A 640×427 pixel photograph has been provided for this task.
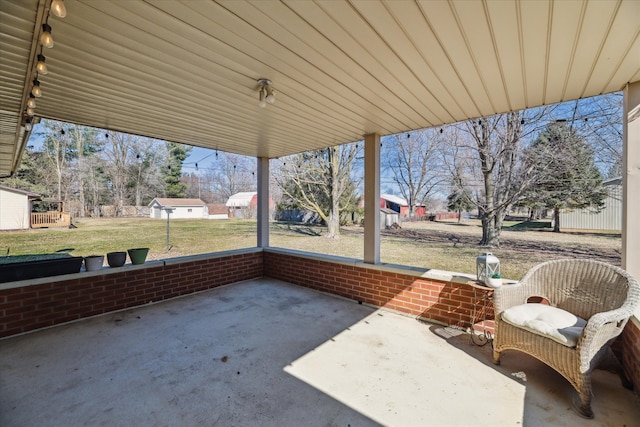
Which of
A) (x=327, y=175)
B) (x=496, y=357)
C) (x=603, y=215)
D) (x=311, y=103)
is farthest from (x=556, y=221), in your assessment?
(x=311, y=103)

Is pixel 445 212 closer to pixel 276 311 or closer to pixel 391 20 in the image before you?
pixel 276 311

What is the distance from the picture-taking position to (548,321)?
1961 mm

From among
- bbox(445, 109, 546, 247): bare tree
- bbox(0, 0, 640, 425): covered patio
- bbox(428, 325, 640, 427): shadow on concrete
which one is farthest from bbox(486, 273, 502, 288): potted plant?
bbox(445, 109, 546, 247): bare tree

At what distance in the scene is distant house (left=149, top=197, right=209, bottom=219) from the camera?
6832mm

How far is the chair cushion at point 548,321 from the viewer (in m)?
1.79

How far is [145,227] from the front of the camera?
6.71 meters

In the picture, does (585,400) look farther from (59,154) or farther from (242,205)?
(59,154)

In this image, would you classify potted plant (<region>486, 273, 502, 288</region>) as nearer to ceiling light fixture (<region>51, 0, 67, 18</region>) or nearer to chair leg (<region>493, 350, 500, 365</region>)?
chair leg (<region>493, 350, 500, 365</region>)

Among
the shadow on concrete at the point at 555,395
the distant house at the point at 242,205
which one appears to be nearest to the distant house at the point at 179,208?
the distant house at the point at 242,205

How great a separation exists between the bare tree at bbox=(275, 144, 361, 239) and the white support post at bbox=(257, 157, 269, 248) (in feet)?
14.5

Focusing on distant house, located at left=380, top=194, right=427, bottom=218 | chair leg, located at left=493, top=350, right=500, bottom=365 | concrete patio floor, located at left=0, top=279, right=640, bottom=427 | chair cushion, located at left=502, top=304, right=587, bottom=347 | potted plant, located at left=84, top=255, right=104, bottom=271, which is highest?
distant house, located at left=380, top=194, right=427, bottom=218

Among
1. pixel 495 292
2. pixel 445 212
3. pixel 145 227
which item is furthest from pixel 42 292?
pixel 445 212

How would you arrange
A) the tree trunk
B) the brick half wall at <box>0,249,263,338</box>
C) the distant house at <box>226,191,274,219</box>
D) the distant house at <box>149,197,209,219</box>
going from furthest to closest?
1. the distant house at <box>226,191,274,219</box>
2. the tree trunk
3. the distant house at <box>149,197,209,219</box>
4. the brick half wall at <box>0,249,263,338</box>

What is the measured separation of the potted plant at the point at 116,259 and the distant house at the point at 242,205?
548 centimetres
